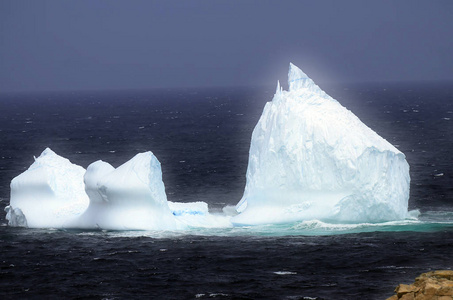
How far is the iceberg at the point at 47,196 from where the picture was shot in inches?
2192

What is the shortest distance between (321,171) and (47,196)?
66.1 ft

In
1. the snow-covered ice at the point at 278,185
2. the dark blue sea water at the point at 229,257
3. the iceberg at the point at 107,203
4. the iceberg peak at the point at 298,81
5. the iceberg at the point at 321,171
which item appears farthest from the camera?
the iceberg peak at the point at 298,81

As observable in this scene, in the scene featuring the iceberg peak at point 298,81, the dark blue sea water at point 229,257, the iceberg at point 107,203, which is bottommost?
the dark blue sea water at point 229,257

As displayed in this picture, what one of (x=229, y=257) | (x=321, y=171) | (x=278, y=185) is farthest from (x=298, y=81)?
(x=229, y=257)

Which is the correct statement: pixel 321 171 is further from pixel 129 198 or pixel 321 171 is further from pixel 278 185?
pixel 129 198

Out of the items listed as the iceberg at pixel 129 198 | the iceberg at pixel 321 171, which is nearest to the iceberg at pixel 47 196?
the iceberg at pixel 129 198

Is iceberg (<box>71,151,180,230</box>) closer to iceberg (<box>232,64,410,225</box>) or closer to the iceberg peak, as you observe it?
iceberg (<box>232,64,410,225</box>)

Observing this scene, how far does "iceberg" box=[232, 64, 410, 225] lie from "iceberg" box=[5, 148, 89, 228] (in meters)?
12.5

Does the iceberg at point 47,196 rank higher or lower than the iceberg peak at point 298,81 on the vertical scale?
lower

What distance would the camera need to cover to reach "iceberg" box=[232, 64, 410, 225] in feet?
177

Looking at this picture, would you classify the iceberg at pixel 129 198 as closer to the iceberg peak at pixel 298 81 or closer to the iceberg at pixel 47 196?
the iceberg at pixel 47 196

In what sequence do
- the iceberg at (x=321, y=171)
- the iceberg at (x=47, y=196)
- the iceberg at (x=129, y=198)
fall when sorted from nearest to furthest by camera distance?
the iceberg at (x=129, y=198)
the iceberg at (x=321, y=171)
the iceberg at (x=47, y=196)

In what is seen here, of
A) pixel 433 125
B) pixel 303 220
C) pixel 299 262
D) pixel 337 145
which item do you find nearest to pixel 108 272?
pixel 299 262

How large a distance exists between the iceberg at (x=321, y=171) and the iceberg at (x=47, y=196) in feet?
40.9
